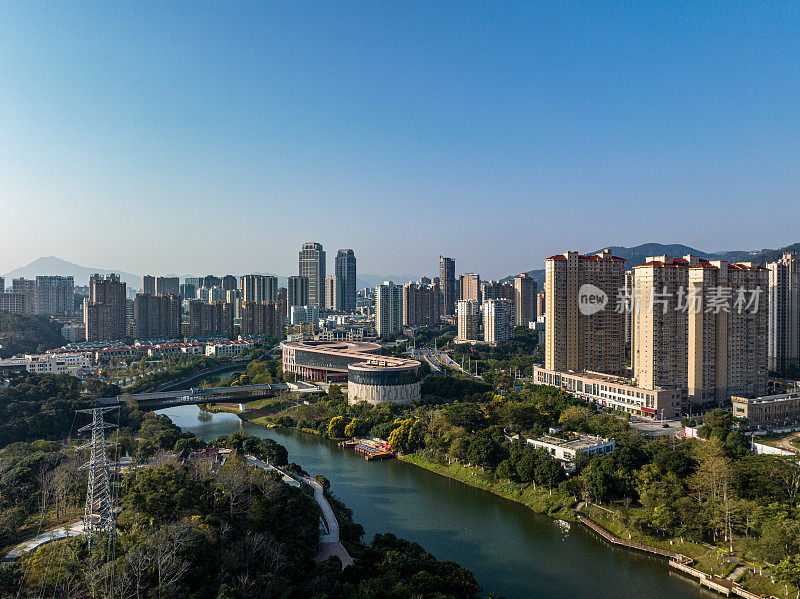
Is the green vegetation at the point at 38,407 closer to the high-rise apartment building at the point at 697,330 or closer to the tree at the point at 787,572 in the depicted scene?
the tree at the point at 787,572

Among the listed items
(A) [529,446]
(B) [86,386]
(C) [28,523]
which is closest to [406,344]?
(B) [86,386]

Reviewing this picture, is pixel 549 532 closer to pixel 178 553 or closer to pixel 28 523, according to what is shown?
pixel 178 553

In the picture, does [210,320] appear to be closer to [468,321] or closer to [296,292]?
[296,292]

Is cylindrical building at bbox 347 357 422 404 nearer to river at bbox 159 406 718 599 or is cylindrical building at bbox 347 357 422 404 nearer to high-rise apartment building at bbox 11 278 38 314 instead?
river at bbox 159 406 718 599

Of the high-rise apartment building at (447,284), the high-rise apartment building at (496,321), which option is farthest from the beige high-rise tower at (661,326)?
the high-rise apartment building at (447,284)

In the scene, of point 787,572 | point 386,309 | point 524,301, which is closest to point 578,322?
point 787,572

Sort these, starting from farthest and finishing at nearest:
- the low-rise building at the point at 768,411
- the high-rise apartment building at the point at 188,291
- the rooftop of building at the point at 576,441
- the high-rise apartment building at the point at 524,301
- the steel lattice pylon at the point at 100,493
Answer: the high-rise apartment building at the point at 188,291 < the high-rise apartment building at the point at 524,301 < the low-rise building at the point at 768,411 < the rooftop of building at the point at 576,441 < the steel lattice pylon at the point at 100,493
